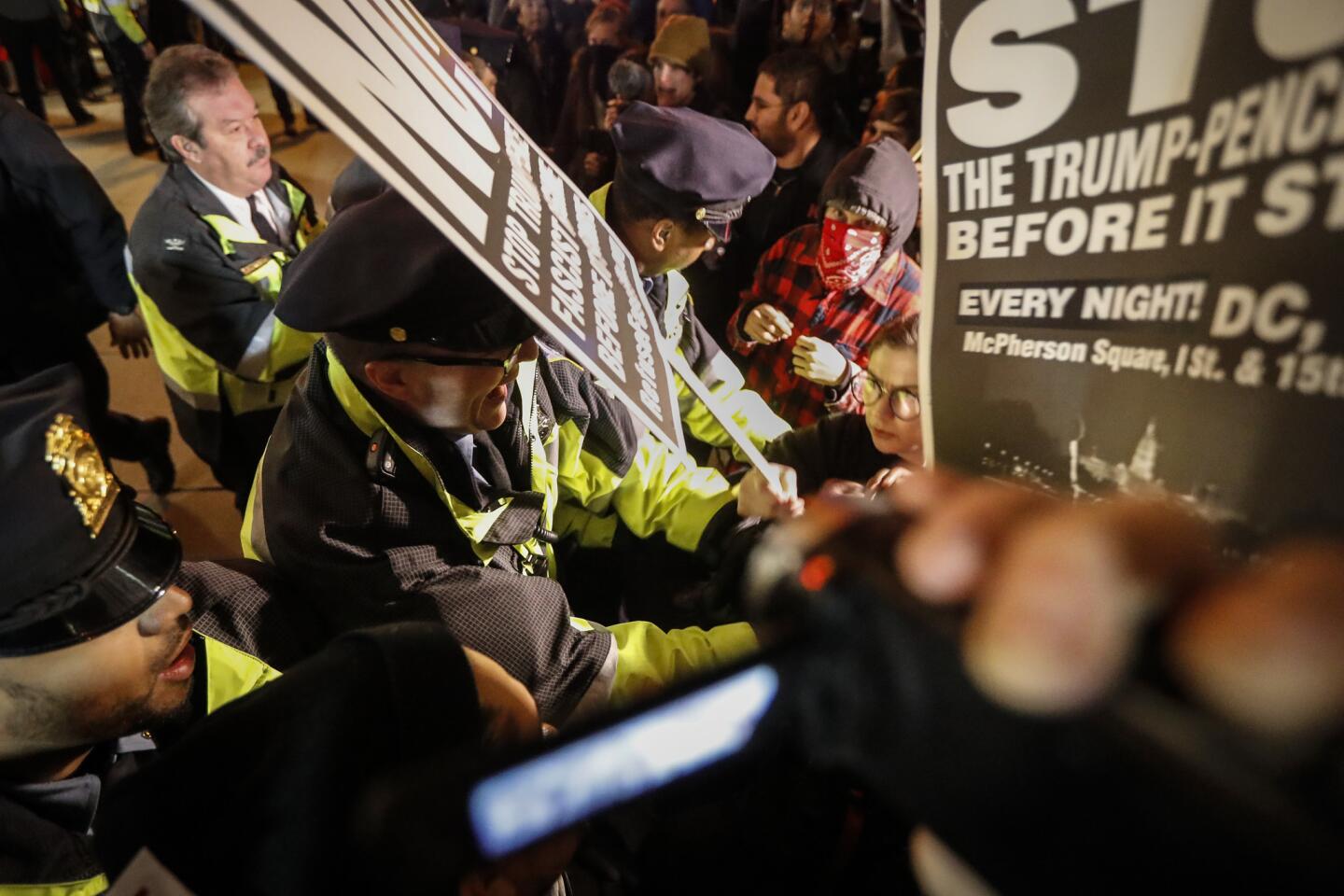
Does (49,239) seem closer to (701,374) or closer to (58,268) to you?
(58,268)

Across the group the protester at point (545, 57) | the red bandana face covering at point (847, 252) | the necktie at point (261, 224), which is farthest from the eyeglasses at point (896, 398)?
the protester at point (545, 57)

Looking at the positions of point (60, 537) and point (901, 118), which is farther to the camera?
point (901, 118)

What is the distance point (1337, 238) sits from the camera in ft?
1.25

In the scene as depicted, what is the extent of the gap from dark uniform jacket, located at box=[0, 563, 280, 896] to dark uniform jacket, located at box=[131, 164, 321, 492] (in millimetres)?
1211

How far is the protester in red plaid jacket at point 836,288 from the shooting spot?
2.20 metres

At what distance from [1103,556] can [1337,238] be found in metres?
0.22

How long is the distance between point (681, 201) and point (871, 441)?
82 centimetres

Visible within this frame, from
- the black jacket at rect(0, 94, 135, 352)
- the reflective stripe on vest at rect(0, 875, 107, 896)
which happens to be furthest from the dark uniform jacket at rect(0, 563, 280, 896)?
the black jacket at rect(0, 94, 135, 352)

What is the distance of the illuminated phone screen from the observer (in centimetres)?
34

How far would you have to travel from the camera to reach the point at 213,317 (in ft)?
7.45

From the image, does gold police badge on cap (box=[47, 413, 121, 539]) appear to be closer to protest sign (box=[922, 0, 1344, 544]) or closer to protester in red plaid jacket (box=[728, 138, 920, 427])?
protest sign (box=[922, 0, 1344, 544])

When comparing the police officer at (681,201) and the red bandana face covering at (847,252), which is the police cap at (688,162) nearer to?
the police officer at (681,201)

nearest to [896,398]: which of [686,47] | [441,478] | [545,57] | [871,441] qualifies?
[871,441]

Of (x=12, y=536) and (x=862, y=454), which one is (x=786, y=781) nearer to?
(x=862, y=454)
